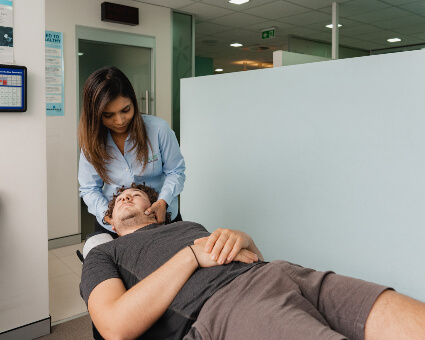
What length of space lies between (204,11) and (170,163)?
3.91m

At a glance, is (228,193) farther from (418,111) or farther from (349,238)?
(418,111)

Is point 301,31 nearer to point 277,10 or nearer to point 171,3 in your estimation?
point 277,10

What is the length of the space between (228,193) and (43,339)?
154 cm

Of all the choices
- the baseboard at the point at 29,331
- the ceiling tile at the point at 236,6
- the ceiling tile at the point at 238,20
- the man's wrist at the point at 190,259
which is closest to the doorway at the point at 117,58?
the ceiling tile at the point at 236,6

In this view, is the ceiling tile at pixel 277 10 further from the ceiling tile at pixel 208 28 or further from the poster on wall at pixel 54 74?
the poster on wall at pixel 54 74

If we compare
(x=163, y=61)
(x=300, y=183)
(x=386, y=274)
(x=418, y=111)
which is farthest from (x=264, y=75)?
(x=163, y=61)

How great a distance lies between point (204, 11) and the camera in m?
5.52

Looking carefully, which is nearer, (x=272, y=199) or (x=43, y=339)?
(x=43, y=339)

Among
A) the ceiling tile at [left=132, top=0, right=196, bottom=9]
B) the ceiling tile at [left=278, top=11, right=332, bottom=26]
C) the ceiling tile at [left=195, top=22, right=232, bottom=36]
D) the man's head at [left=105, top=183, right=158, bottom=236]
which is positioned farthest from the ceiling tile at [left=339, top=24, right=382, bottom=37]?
the man's head at [left=105, top=183, right=158, bottom=236]

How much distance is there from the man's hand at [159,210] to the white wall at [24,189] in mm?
835

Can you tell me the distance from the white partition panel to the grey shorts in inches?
39.9

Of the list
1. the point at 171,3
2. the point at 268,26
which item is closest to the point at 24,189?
the point at 171,3

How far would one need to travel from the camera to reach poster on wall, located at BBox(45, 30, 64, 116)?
4133 mm

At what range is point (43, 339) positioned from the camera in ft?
7.79
